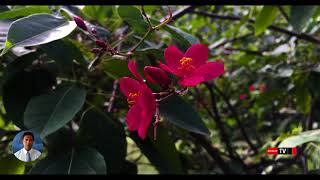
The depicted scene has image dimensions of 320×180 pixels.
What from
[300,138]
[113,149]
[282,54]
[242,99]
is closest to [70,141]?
[113,149]

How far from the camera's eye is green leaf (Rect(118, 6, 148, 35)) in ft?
2.44

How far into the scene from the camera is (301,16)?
980 millimetres

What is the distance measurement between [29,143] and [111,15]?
24.3 inches

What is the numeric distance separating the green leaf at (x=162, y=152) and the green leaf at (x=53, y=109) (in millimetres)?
181

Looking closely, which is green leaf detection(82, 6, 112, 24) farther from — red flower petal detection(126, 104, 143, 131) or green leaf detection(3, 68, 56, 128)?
red flower petal detection(126, 104, 143, 131)

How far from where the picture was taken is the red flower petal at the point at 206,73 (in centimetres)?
52

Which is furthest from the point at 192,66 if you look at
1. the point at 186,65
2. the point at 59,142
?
the point at 59,142

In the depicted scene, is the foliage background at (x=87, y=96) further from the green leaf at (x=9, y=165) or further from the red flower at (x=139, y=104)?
the red flower at (x=139, y=104)

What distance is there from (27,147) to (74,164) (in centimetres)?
11

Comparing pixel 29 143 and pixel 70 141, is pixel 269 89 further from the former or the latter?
pixel 29 143

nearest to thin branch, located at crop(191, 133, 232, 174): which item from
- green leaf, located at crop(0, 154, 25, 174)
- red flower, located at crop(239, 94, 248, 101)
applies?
green leaf, located at crop(0, 154, 25, 174)

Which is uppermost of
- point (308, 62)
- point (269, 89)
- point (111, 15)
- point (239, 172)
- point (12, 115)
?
point (111, 15)

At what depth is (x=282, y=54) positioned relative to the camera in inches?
55.8

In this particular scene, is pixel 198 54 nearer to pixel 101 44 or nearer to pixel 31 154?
pixel 101 44
